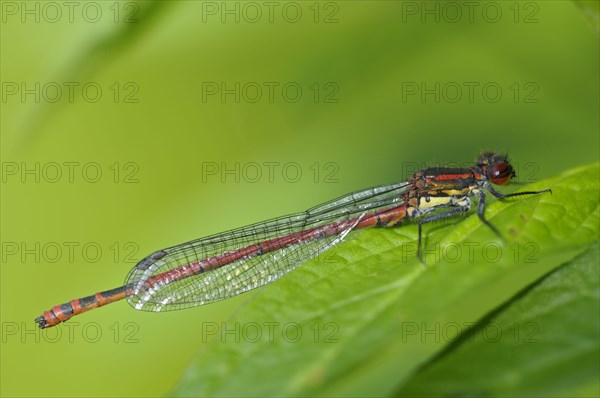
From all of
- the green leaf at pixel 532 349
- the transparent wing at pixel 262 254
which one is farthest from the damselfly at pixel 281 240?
the green leaf at pixel 532 349

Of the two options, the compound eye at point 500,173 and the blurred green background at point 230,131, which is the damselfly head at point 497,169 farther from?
the blurred green background at point 230,131

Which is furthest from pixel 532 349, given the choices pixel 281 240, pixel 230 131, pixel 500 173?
pixel 230 131

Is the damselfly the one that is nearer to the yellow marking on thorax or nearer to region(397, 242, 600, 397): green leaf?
the yellow marking on thorax

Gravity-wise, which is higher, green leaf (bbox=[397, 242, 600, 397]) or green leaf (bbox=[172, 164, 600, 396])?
green leaf (bbox=[172, 164, 600, 396])

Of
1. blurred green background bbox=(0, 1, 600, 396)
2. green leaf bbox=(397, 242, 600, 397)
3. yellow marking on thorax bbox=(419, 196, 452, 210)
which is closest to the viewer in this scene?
green leaf bbox=(397, 242, 600, 397)

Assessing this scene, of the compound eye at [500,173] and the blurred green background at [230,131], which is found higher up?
the blurred green background at [230,131]

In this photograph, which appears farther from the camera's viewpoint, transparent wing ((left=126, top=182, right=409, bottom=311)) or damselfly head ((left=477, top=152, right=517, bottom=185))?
transparent wing ((left=126, top=182, right=409, bottom=311))

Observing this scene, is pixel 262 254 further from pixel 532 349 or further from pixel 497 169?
pixel 532 349

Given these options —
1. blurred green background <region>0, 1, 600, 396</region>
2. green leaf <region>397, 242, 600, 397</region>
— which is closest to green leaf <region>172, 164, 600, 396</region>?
green leaf <region>397, 242, 600, 397</region>
